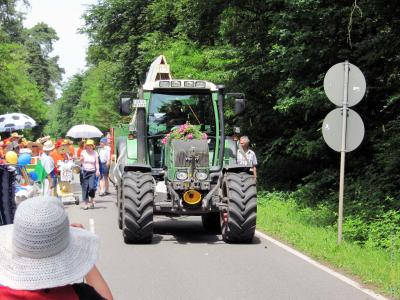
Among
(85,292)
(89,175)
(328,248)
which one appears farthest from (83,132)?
(85,292)

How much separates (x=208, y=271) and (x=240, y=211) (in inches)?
87.1

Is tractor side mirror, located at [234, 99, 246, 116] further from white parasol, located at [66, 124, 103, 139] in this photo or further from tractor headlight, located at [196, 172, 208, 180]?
white parasol, located at [66, 124, 103, 139]

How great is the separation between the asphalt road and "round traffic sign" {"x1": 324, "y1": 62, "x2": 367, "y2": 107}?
8.68 ft

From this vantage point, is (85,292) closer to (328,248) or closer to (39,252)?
(39,252)

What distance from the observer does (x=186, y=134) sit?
11789 millimetres

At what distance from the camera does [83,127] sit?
32000 millimetres

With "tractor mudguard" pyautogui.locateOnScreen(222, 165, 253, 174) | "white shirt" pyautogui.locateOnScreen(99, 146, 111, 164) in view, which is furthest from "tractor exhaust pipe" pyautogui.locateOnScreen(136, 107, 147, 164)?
"white shirt" pyautogui.locateOnScreen(99, 146, 111, 164)

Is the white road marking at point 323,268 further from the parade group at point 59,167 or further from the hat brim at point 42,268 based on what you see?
the parade group at point 59,167

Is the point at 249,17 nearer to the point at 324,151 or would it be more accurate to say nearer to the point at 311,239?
the point at 324,151

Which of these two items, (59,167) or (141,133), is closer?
(141,133)

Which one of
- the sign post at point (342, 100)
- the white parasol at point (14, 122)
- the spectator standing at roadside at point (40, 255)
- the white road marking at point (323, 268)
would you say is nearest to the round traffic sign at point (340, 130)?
the sign post at point (342, 100)

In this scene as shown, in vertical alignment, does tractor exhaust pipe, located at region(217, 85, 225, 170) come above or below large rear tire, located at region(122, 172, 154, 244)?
above

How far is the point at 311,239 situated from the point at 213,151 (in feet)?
8.56

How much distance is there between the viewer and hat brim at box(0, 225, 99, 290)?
2551 millimetres
